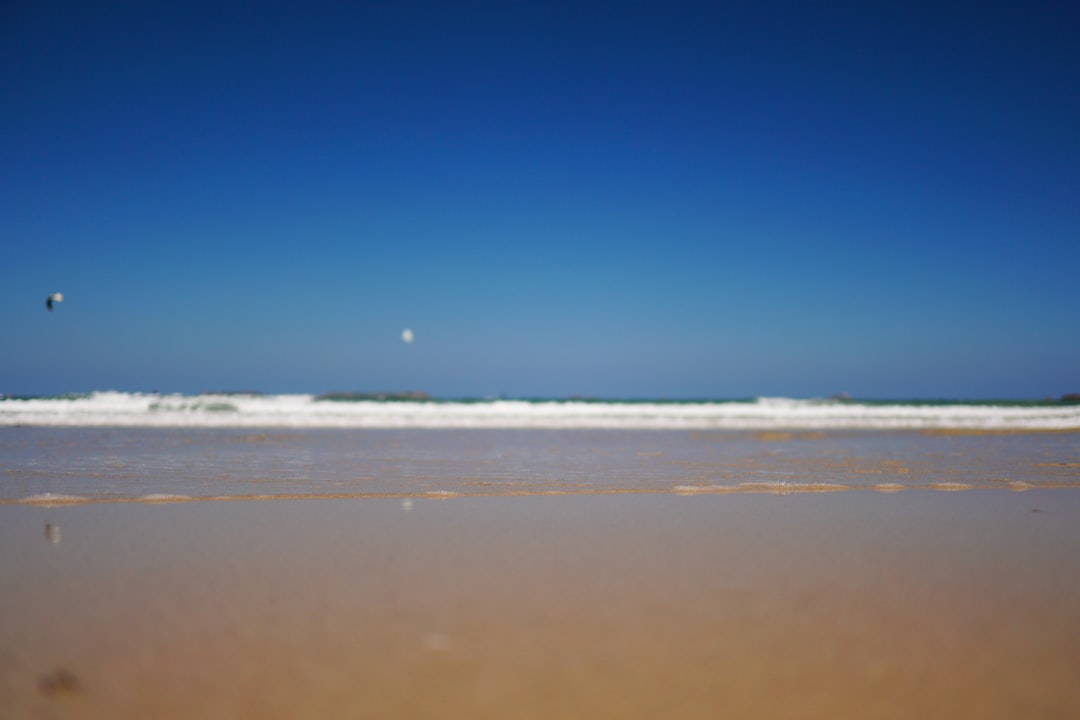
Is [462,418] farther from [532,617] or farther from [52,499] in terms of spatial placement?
[532,617]

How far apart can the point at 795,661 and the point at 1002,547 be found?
2.23 metres

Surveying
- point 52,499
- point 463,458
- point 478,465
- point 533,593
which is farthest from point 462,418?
point 533,593

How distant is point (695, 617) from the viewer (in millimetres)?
2426

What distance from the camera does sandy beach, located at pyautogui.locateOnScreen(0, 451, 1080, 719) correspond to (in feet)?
5.93

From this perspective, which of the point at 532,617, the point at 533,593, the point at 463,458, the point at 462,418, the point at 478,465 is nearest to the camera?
the point at 532,617

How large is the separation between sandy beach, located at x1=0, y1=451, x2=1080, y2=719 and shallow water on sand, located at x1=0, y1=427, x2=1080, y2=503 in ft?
3.89

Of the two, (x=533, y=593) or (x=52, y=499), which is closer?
(x=533, y=593)

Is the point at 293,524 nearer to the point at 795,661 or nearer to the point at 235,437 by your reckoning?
the point at 795,661

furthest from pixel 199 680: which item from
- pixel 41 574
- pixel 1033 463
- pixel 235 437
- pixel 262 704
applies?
pixel 235 437

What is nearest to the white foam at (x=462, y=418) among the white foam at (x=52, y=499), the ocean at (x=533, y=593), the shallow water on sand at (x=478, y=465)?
the shallow water on sand at (x=478, y=465)

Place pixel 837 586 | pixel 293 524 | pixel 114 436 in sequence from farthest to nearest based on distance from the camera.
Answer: pixel 114 436 → pixel 293 524 → pixel 837 586

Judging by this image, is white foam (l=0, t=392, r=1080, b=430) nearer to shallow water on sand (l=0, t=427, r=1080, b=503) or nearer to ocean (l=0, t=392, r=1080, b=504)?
ocean (l=0, t=392, r=1080, b=504)

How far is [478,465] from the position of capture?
703 cm

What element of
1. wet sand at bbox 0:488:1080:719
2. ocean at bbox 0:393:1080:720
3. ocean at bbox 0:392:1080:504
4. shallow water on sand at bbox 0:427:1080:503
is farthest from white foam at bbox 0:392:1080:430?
wet sand at bbox 0:488:1080:719
